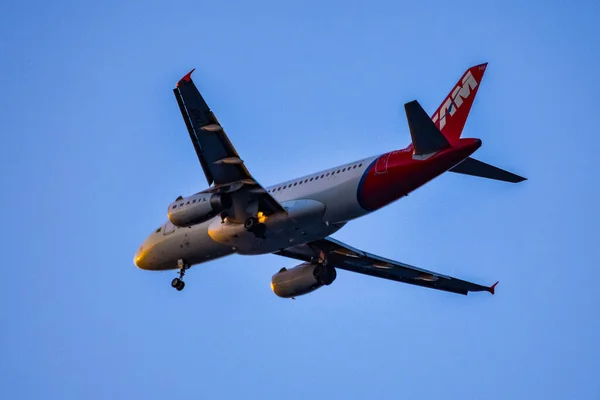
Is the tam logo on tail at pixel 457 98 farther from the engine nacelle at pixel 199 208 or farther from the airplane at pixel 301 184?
the engine nacelle at pixel 199 208

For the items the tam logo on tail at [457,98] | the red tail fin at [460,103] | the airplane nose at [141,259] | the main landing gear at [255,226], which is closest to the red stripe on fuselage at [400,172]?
the red tail fin at [460,103]

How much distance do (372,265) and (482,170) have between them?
1162 cm

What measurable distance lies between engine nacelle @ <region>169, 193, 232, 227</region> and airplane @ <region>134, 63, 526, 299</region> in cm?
4

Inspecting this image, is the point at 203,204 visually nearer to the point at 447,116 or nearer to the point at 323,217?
the point at 323,217

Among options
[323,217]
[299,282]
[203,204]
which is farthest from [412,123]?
[299,282]

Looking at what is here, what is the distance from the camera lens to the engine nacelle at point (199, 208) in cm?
4744

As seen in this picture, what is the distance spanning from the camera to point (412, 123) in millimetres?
44969

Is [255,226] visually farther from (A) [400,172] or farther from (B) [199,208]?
(A) [400,172]

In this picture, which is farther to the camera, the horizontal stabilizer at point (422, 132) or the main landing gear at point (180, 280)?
the main landing gear at point (180, 280)

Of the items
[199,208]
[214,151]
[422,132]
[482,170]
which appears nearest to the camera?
[422,132]

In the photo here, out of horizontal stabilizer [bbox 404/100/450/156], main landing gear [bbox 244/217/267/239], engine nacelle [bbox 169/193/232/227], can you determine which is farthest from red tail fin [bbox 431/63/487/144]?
engine nacelle [bbox 169/193/232/227]

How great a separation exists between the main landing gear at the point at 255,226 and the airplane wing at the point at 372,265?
6491 mm

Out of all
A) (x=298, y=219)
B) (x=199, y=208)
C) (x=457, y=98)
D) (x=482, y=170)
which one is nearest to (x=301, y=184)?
(x=298, y=219)

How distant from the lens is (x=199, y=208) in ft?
156
